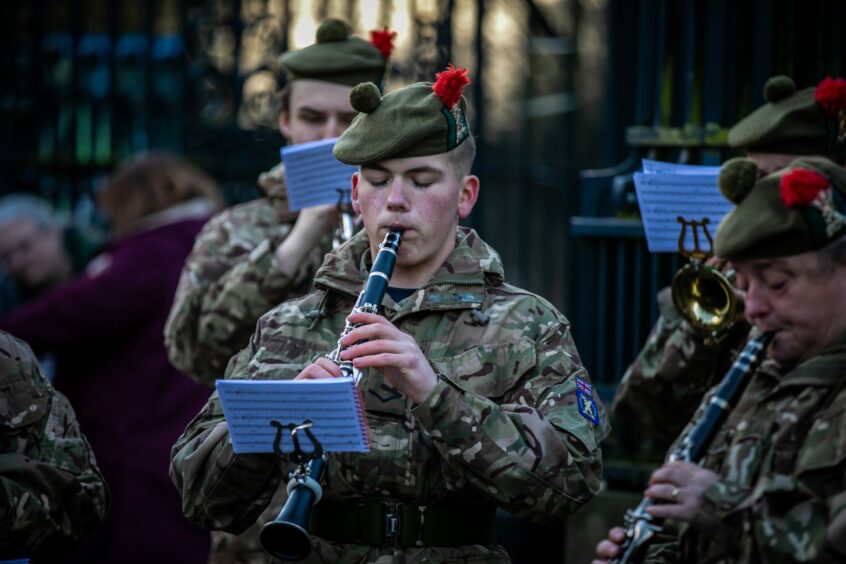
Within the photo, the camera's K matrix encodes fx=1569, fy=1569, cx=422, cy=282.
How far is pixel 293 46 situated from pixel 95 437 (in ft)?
8.55

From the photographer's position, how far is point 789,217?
351 centimetres

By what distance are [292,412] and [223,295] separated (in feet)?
5.50

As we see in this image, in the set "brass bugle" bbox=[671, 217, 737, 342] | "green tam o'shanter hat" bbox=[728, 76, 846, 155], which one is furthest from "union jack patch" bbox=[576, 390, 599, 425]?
"green tam o'shanter hat" bbox=[728, 76, 846, 155]

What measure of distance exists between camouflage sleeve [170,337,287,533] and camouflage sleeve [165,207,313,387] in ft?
3.76

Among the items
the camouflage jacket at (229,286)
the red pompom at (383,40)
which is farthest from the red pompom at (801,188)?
the red pompom at (383,40)

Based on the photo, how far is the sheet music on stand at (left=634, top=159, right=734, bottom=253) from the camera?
14.9 ft

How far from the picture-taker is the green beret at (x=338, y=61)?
5254 millimetres

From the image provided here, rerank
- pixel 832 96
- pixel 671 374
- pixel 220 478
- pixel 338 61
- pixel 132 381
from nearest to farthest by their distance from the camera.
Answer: pixel 220 478 → pixel 832 96 → pixel 671 374 → pixel 338 61 → pixel 132 381

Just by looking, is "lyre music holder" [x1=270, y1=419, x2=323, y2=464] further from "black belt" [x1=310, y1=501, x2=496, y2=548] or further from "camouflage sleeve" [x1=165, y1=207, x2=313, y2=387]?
"camouflage sleeve" [x1=165, y1=207, x2=313, y2=387]

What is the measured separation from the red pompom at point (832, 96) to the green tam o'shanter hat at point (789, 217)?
90 cm

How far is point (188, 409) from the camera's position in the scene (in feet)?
21.4

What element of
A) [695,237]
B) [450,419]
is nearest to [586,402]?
[450,419]

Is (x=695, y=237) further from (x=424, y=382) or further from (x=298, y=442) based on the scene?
(x=298, y=442)

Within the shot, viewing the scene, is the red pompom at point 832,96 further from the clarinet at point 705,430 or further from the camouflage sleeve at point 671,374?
the clarinet at point 705,430
